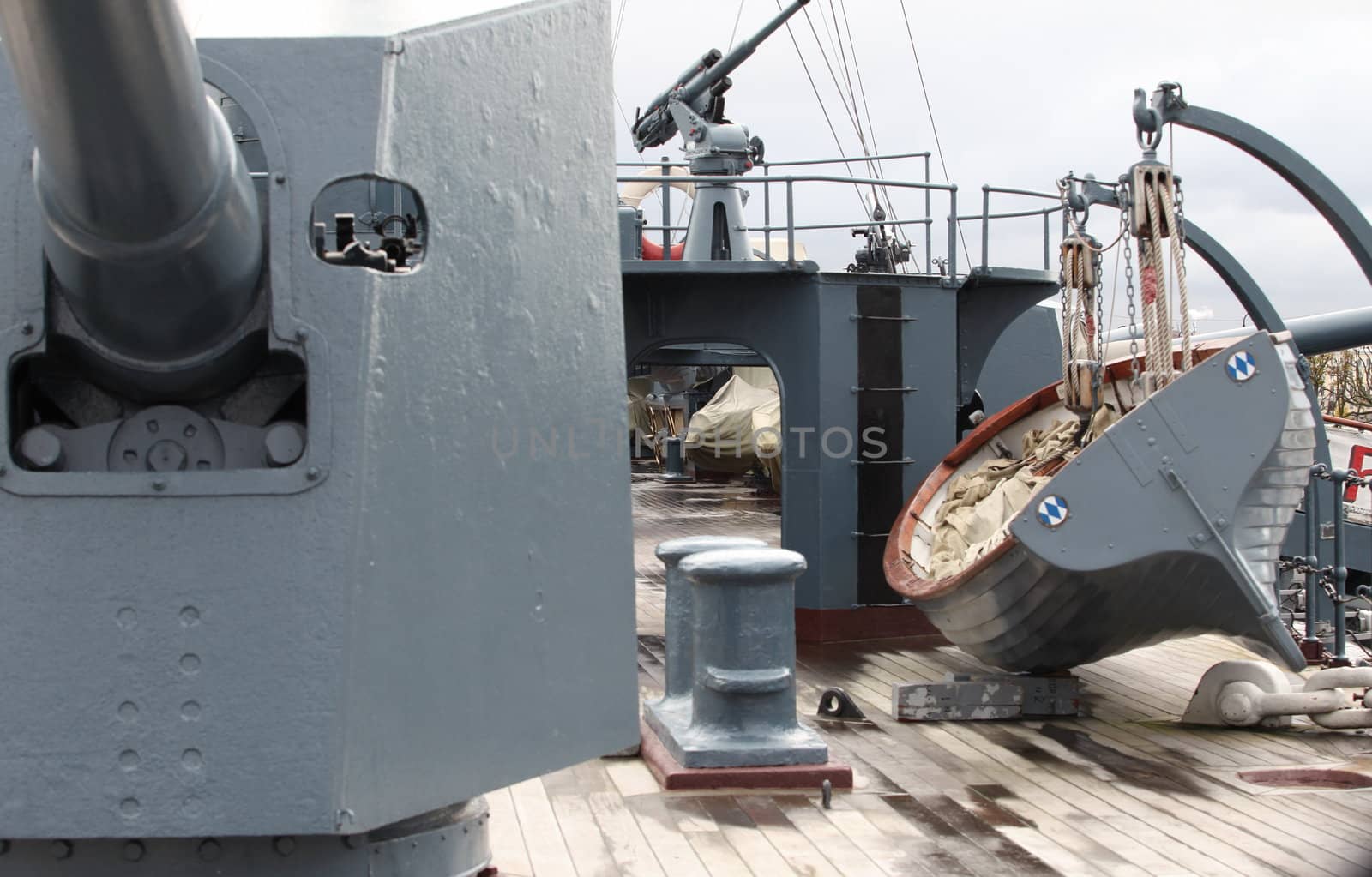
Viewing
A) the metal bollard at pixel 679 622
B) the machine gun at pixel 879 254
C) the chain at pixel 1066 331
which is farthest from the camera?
the machine gun at pixel 879 254

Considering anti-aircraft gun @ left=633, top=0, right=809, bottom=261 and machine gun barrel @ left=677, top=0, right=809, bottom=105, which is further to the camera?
machine gun barrel @ left=677, top=0, right=809, bottom=105

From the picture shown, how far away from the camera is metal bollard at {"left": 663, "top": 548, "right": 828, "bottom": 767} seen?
523 centimetres

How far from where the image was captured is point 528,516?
2676mm

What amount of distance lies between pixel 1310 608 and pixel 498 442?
594 centimetres

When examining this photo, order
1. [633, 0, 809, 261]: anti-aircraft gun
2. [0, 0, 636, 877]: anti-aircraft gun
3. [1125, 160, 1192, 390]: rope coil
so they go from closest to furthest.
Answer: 1. [0, 0, 636, 877]: anti-aircraft gun
2. [1125, 160, 1192, 390]: rope coil
3. [633, 0, 809, 261]: anti-aircraft gun

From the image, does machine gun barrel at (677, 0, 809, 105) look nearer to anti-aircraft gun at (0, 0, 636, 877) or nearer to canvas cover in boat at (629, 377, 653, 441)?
anti-aircraft gun at (0, 0, 636, 877)

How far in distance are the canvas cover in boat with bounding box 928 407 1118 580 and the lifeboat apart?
0.67m

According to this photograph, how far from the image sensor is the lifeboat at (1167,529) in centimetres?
590

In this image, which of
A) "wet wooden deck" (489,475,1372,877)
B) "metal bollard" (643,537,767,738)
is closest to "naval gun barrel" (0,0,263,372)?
"wet wooden deck" (489,475,1372,877)

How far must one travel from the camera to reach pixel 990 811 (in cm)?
491

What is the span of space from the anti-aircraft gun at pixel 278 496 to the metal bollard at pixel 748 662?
261cm

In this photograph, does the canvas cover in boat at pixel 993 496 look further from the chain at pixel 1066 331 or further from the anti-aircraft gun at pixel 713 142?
the anti-aircraft gun at pixel 713 142

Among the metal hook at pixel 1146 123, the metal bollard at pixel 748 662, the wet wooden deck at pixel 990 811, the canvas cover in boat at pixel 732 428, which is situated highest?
the metal hook at pixel 1146 123

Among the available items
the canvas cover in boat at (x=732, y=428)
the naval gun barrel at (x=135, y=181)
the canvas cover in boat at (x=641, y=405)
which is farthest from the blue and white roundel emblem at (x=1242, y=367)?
the canvas cover in boat at (x=641, y=405)
